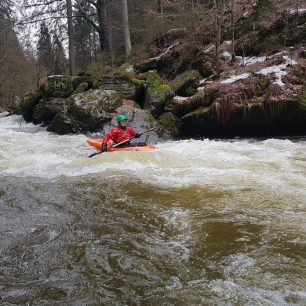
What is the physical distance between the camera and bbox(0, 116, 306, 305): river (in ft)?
10.4

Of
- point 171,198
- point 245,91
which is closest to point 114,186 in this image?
point 171,198

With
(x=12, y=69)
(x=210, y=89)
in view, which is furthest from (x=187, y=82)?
(x=12, y=69)

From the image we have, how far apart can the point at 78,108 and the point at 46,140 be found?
1.36 meters

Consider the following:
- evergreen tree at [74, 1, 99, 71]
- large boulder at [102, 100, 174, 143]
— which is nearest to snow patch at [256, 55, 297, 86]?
large boulder at [102, 100, 174, 143]

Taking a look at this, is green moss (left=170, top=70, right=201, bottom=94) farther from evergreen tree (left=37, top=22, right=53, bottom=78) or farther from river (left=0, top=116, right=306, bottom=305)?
evergreen tree (left=37, top=22, right=53, bottom=78)

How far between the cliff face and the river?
291 centimetres

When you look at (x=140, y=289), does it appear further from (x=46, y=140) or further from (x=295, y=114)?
(x=46, y=140)

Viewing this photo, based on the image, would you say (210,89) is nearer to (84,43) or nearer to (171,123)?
(171,123)

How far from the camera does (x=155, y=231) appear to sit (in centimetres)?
435

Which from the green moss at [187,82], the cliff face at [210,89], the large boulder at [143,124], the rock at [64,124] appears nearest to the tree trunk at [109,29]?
the cliff face at [210,89]

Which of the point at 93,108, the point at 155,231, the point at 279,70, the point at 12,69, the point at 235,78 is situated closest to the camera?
the point at 155,231

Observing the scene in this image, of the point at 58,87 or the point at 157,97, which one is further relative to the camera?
the point at 58,87

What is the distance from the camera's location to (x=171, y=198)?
18.1 feet

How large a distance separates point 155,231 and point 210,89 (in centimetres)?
762
